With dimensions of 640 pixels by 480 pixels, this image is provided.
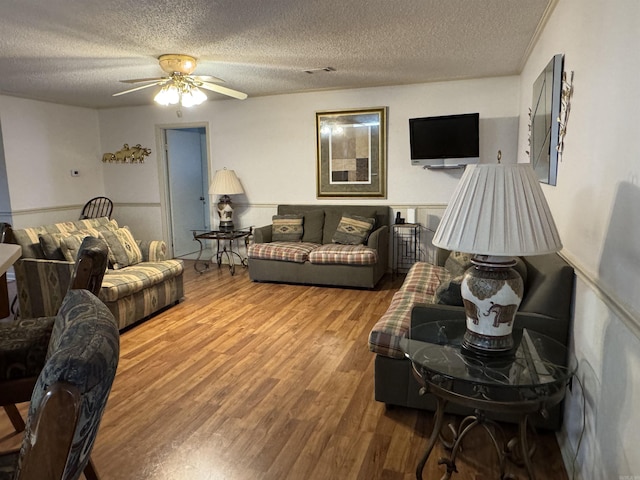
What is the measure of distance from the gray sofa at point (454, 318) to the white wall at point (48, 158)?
5250 mm

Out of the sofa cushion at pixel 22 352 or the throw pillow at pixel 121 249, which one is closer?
the sofa cushion at pixel 22 352

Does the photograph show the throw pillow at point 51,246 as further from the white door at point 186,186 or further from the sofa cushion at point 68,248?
the white door at point 186,186

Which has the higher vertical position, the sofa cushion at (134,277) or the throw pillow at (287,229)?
the throw pillow at (287,229)

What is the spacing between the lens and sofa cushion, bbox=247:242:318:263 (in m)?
4.96

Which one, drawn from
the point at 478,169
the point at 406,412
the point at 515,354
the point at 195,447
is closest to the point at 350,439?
the point at 406,412

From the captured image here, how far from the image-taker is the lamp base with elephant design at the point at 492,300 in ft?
5.25

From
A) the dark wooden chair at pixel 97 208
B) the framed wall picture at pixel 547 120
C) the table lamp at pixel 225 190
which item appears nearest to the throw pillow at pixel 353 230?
the table lamp at pixel 225 190

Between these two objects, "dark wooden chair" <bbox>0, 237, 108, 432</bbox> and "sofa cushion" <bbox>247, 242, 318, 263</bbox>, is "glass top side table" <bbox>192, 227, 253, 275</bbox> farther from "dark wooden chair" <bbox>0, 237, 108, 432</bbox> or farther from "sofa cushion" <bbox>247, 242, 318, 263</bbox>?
"dark wooden chair" <bbox>0, 237, 108, 432</bbox>

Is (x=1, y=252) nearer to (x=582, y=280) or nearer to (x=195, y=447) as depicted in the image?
(x=195, y=447)

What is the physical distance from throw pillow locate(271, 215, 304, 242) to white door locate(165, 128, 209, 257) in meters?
2.08

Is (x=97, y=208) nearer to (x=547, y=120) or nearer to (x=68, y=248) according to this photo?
→ (x=68, y=248)

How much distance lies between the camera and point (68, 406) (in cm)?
65

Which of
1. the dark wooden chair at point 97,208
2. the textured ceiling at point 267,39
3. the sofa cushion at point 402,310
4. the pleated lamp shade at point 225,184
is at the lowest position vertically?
the sofa cushion at point 402,310

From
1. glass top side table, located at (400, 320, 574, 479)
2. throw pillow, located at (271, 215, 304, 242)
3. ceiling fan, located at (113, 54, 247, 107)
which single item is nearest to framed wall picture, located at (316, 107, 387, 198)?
throw pillow, located at (271, 215, 304, 242)
